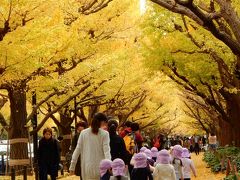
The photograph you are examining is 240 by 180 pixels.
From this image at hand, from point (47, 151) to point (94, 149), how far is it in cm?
391

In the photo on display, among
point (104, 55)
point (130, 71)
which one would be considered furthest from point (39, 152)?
point (130, 71)

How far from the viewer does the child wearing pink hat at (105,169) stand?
7.83 meters

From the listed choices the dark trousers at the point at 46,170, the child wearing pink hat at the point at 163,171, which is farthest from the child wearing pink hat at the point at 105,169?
the dark trousers at the point at 46,170

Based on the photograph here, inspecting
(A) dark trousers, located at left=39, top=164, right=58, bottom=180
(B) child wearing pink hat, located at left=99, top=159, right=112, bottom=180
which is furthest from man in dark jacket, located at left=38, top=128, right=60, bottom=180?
(B) child wearing pink hat, located at left=99, top=159, right=112, bottom=180

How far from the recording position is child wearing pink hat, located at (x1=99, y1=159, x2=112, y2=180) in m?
7.83

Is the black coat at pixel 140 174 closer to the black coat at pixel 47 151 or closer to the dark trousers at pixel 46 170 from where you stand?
the black coat at pixel 47 151

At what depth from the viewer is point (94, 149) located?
802 cm

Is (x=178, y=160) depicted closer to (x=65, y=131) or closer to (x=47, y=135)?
(x=47, y=135)

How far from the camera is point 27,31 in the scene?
11.7 meters

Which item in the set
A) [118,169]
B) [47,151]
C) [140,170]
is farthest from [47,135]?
[118,169]

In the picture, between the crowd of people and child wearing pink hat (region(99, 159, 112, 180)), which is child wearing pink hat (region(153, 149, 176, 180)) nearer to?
the crowd of people

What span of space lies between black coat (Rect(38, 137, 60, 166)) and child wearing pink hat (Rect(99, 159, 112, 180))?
3795 millimetres

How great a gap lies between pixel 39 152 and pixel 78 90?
27.8ft

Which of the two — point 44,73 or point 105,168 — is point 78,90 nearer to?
point 44,73
